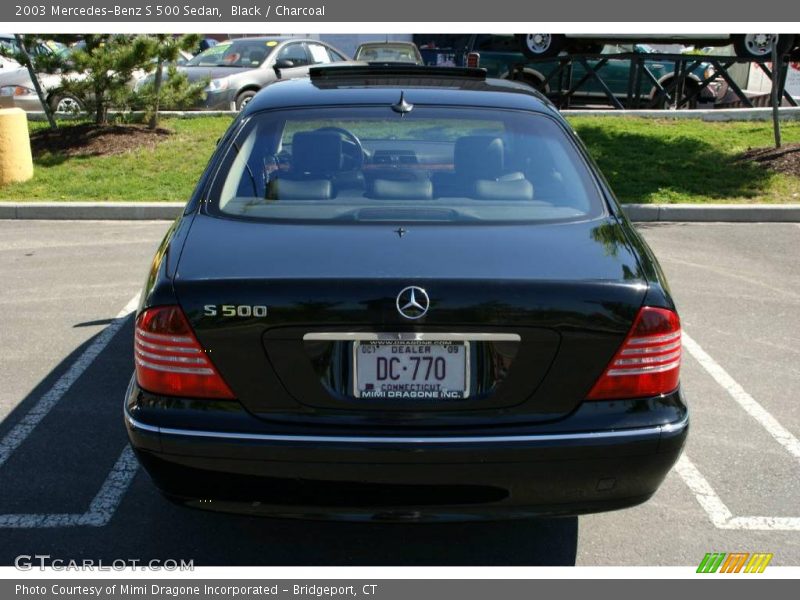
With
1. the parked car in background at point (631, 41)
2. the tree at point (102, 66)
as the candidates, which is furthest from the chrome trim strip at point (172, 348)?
the parked car in background at point (631, 41)

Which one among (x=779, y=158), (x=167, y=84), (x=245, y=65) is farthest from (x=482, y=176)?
(x=245, y=65)

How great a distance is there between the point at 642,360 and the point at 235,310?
1295 mm

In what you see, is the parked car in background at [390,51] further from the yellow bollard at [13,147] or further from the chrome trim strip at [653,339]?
the chrome trim strip at [653,339]

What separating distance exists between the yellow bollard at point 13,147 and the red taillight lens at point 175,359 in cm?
835

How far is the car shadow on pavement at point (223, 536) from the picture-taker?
3414 millimetres

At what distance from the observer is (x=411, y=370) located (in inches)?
110


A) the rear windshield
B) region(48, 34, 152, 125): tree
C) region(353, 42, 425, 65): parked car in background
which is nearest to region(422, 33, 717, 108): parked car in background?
region(353, 42, 425, 65): parked car in background

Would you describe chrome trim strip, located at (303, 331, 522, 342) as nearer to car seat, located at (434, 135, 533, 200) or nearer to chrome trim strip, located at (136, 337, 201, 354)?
chrome trim strip, located at (136, 337, 201, 354)

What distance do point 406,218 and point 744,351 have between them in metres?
3.18

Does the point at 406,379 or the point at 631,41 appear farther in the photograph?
the point at 631,41

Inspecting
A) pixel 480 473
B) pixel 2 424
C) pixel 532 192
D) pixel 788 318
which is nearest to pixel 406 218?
pixel 532 192
